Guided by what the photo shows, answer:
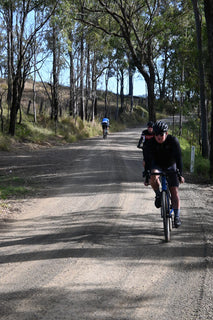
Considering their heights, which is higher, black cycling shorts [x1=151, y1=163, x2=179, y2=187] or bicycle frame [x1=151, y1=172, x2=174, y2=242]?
black cycling shorts [x1=151, y1=163, x2=179, y2=187]

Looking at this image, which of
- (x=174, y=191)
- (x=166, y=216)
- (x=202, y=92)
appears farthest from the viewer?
(x=202, y=92)

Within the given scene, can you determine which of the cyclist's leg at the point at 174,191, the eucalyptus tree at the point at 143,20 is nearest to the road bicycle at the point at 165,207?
the cyclist's leg at the point at 174,191

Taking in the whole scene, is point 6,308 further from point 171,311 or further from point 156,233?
point 156,233

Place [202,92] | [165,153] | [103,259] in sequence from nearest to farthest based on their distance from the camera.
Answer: [103,259], [165,153], [202,92]

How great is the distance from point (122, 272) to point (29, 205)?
4.82 m

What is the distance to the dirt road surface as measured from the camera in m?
3.94

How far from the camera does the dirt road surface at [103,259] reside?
3.94 meters

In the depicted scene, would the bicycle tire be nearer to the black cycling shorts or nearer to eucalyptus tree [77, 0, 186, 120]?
the black cycling shorts

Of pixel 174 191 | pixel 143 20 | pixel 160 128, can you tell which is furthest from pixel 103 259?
pixel 143 20

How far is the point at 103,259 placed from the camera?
5355 mm

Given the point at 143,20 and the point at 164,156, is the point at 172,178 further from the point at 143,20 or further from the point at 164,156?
the point at 143,20

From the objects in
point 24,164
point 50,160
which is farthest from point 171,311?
point 50,160

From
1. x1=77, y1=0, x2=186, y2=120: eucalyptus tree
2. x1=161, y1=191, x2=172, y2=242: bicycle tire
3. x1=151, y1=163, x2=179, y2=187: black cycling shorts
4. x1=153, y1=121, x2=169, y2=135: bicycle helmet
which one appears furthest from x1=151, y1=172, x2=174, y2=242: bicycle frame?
x1=77, y1=0, x2=186, y2=120: eucalyptus tree

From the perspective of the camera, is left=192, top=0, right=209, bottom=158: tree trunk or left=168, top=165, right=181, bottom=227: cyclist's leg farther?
left=192, top=0, right=209, bottom=158: tree trunk
